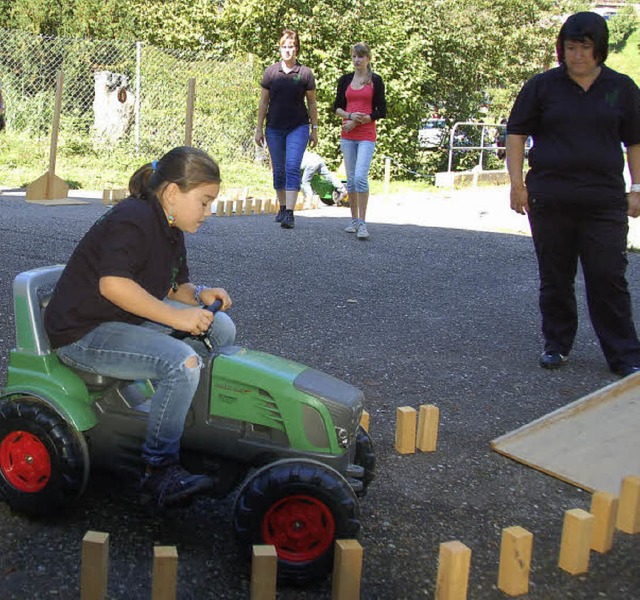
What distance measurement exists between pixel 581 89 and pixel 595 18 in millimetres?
355

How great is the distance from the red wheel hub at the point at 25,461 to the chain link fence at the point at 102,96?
11.8m

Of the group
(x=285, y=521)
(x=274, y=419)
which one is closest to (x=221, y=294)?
(x=274, y=419)

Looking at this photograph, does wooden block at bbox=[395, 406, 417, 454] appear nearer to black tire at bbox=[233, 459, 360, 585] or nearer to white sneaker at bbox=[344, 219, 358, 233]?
black tire at bbox=[233, 459, 360, 585]

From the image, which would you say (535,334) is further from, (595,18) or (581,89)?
(595,18)

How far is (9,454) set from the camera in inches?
111

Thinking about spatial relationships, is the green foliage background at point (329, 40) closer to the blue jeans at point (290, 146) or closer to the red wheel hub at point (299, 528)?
the blue jeans at point (290, 146)

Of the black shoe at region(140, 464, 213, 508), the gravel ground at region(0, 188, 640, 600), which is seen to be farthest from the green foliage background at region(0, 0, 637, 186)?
the black shoe at region(140, 464, 213, 508)

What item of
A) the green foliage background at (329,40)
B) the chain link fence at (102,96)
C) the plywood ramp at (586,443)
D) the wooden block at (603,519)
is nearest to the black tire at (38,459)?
the wooden block at (603,519)

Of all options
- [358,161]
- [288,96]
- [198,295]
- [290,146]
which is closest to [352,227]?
[358,161]

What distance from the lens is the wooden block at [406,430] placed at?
3.55 m

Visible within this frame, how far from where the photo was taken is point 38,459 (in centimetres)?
278

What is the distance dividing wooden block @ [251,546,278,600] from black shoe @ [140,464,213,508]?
1.41 ft

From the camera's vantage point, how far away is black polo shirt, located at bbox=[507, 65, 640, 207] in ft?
14.7

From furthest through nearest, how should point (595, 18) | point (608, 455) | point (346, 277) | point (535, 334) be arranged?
point (346, 277), point (535, 334), point (595, 18), point (608, 455)
